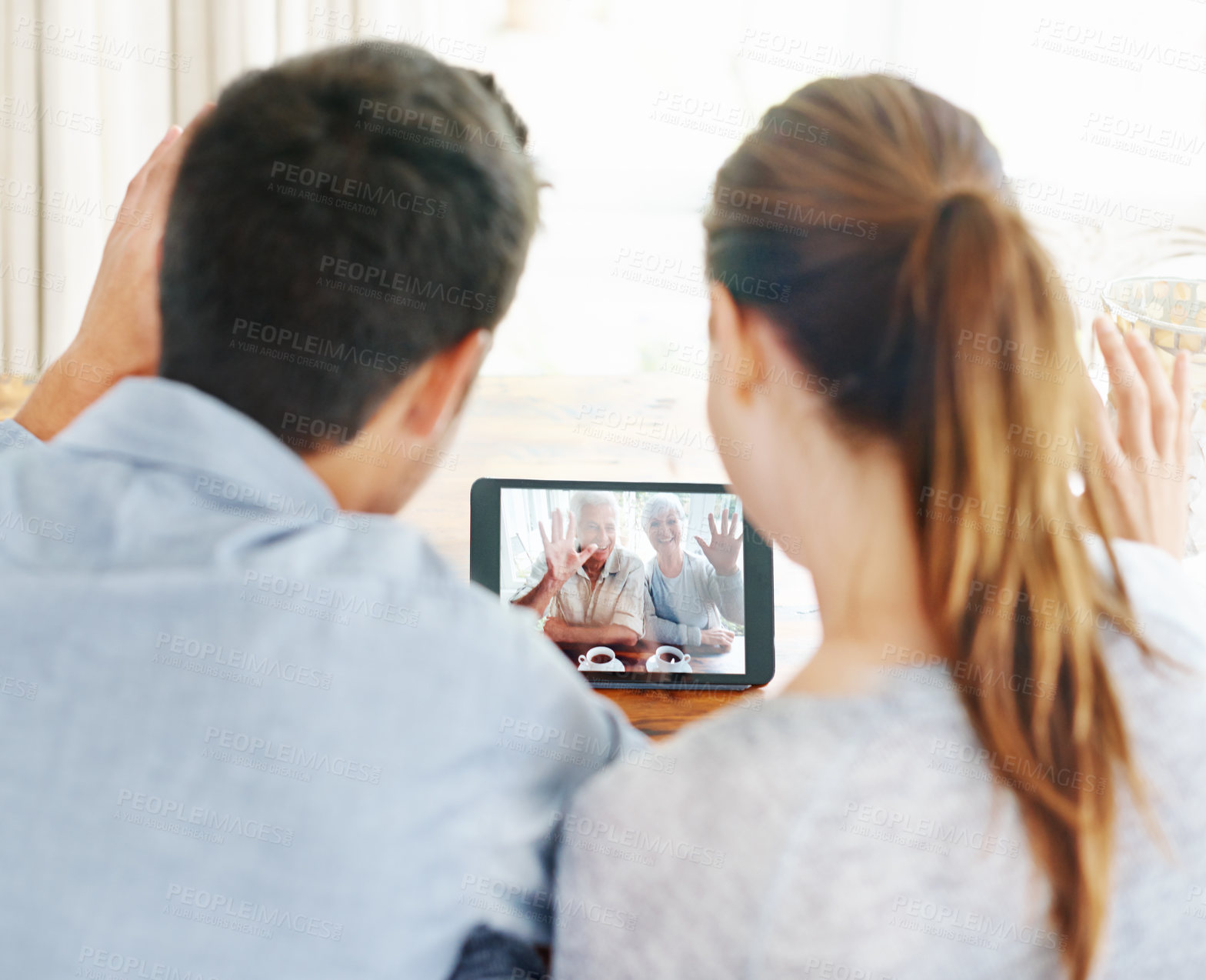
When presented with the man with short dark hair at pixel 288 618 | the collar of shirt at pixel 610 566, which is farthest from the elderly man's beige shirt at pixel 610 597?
the man with short dark hair at pixel 288 618

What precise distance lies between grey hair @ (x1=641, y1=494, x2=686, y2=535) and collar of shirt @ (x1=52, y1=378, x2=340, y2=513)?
421 millimetres

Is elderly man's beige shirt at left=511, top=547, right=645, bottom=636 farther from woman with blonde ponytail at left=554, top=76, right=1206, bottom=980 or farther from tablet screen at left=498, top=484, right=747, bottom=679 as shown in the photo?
woman with blonde ponytail at left=554, top=76, right=1206, bottom=980

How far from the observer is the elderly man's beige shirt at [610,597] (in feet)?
3.10

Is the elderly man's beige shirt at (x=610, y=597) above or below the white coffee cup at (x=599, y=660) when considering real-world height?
above

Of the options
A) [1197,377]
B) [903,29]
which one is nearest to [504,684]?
[1197,377]

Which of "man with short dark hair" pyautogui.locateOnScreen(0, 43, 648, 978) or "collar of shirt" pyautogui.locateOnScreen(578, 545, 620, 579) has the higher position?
"man with short dark hair" pyautogui.locateOnScreen(0, 43, 648, 978)

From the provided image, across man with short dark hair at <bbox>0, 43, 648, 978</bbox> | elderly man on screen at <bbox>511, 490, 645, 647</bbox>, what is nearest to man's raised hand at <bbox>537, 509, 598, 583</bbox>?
elderly man on screen at <bbox>511, 490, 645, 647</bbox>

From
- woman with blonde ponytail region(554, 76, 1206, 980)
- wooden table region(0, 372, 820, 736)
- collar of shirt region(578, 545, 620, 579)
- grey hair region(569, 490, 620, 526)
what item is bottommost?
wooden table region(0, 372, 820, 736)

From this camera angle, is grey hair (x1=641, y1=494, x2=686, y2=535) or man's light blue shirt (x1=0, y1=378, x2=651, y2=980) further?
grey hair (x1=641, y1=494, x2=686, y2=535)

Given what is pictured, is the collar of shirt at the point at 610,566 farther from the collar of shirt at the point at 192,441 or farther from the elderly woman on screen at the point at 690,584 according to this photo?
the collar of shirt at the point at 192,441

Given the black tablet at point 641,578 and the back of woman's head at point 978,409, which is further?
the black tablet at point 641,578

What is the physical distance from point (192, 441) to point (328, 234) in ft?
0.47

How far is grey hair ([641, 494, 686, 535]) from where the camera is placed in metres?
0.97

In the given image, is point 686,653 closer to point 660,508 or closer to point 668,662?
point 668,662
